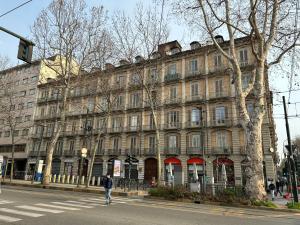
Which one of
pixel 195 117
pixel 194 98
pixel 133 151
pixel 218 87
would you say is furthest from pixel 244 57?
pixel 133 151

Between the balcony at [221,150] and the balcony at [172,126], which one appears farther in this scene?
the balcony at [172,126]

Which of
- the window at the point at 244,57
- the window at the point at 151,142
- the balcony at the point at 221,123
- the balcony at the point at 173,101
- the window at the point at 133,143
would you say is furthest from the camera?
the window at the point at 133,143

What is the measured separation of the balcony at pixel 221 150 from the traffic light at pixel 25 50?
23798 mm

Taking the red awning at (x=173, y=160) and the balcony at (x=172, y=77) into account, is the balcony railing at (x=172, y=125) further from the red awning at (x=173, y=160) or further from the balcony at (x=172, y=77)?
the balcony at (x=172, y=77)

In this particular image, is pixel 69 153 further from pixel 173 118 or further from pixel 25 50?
pixel 25 50

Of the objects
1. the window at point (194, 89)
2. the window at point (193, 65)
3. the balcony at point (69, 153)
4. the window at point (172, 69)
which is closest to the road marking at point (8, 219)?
the window at point (194, 89)

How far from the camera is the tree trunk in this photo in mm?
12531

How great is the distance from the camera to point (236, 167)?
2727cm

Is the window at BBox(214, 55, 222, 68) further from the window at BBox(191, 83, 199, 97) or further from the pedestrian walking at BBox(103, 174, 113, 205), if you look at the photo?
the pedestrian walking at BBox(103, 174, 113, 205)

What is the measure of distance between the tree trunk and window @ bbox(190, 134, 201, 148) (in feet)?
55.7

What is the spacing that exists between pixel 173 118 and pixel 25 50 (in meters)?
25.2

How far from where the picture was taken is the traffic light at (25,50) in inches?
327

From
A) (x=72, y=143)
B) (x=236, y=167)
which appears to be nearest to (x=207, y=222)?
(x=236, y=167)

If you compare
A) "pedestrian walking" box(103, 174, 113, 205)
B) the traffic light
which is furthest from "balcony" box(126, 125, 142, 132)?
the traffic light
